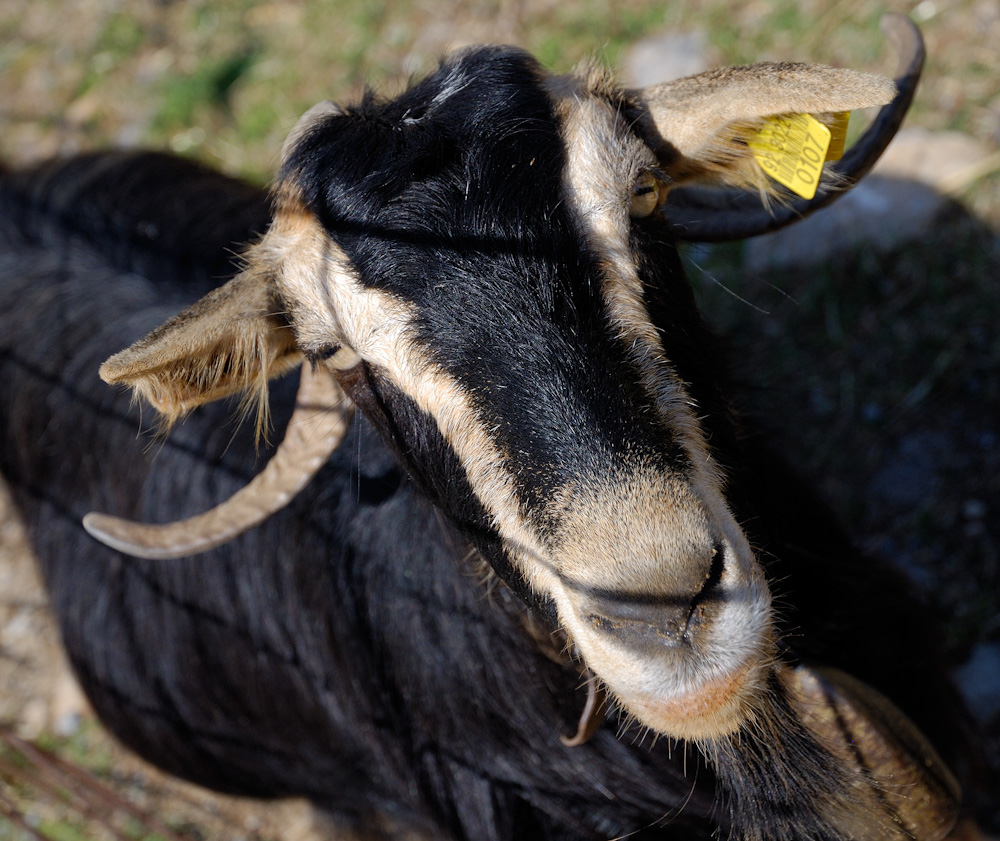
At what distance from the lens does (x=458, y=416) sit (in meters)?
1.98

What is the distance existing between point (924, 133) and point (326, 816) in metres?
4.92

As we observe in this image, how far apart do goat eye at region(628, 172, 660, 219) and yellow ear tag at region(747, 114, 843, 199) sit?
334 millimetres

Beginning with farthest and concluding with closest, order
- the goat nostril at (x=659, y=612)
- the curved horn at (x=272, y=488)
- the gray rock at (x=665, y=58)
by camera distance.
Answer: the gray rock at (x=665, y=58) < the curved horn at (x=272, y=488) < the goat nostril at (x=659, y=612)

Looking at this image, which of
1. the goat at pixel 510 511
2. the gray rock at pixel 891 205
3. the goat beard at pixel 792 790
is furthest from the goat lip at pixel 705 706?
the gray rock at pixel 891 205

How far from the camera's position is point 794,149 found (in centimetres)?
225

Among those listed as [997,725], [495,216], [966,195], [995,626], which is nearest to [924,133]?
[966,195]

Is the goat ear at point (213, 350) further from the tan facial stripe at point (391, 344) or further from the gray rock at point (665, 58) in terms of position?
the gray rock at point (665, 58)

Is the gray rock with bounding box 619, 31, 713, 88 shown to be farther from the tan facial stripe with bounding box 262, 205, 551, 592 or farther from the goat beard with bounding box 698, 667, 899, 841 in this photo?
the goat beard with bounding box 698, 667, 899, 841

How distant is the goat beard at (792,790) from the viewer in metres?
2.32

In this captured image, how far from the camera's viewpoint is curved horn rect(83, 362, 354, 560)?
2.62m

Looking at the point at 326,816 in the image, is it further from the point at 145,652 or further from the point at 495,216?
the point at 495,216

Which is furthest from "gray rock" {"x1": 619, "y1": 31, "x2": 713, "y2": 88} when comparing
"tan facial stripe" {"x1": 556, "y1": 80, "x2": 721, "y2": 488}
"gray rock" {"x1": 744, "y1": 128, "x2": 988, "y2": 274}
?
"tan facial stripe" {"x1": 556, "y1": 80, "x2": 721, "y2": 488}

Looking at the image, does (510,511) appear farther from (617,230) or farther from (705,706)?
(617,230)

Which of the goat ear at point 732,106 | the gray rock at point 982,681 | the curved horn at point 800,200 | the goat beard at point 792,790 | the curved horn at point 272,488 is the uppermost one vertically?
the goat ear at point 732,106
